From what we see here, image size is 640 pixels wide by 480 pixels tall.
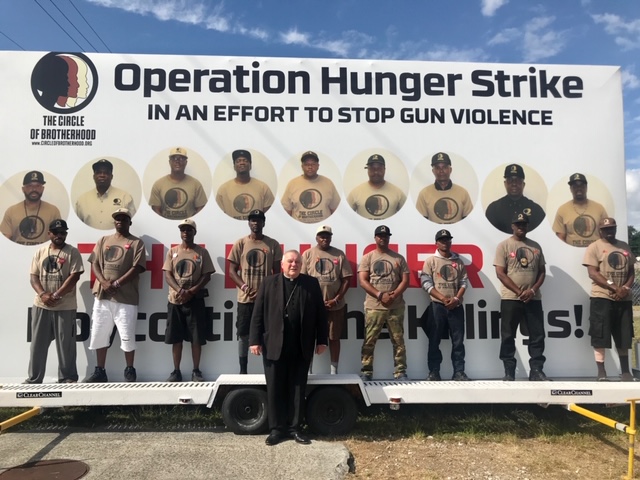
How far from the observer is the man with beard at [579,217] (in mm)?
5785

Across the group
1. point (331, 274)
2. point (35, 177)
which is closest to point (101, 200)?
point (35, 177)

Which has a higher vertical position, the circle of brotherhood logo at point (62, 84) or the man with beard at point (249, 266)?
the circle of brotherhood logo at point (62, 84)

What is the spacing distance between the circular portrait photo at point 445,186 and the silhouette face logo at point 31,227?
441 cm

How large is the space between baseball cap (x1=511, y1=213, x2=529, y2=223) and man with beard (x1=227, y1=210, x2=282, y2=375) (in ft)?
9.15

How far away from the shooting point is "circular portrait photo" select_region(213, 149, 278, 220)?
566 centimetres

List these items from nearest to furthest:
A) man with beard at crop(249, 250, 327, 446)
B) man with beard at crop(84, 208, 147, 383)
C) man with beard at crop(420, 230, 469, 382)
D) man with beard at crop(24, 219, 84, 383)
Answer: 1. man with beard at crop(249, 250, 327, 446)
2. man with beard at crop(24, 219, 84, 383)
3. man with beard at crop(84, 208, 147, 383)
4. man with beard at crop(420, 230, 469, 382)

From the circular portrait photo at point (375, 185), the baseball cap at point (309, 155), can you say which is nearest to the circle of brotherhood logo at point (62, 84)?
the baseball cap at point (309, 155)

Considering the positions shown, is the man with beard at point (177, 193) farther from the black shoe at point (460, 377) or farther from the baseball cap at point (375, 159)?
the black shoe at point (460, 377)

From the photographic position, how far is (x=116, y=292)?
17.2 feet

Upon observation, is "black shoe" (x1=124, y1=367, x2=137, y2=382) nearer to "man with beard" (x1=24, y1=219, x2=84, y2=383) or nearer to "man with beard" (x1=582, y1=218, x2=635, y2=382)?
"man with beard" (x1=24, y1=219, x2=84, y2=383)

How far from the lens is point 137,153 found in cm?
562

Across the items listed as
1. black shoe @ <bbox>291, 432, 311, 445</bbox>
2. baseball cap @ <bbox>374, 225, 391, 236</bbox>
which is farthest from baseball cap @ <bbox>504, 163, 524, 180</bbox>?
black shoe @ <bbox>291, 432, 311, 445</bbox>

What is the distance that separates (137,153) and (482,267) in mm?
4329

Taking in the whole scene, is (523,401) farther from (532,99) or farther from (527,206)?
(532,99)
